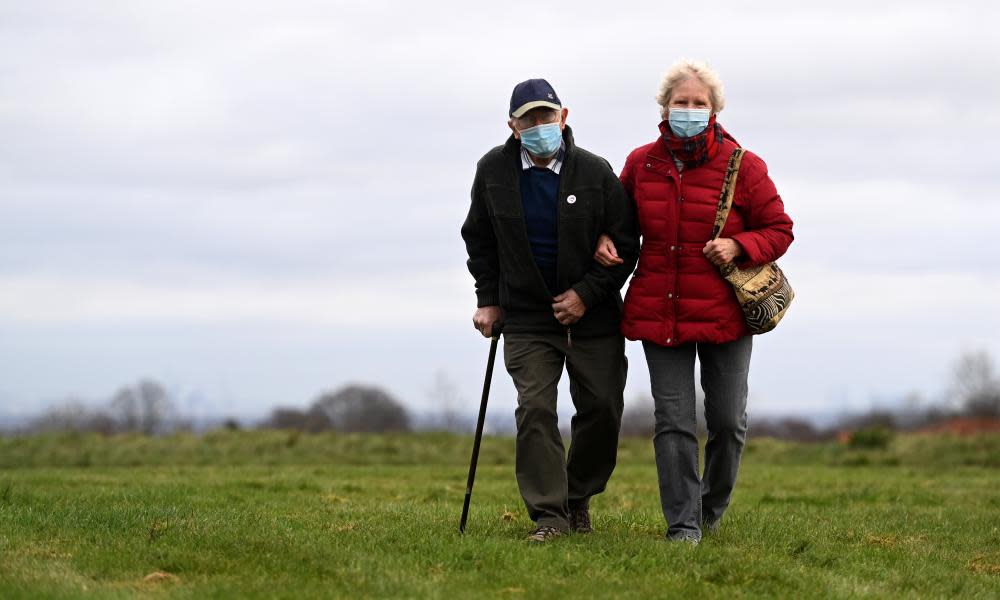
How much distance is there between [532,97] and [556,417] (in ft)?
6.86

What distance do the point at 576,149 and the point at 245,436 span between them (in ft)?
51.0

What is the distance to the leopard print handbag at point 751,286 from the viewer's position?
25.6 feet

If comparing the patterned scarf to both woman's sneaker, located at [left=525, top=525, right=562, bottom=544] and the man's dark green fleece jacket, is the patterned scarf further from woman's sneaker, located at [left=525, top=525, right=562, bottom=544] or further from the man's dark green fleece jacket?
woman's sneaker, located at [left=525, top=525, right=562, bottom=544]

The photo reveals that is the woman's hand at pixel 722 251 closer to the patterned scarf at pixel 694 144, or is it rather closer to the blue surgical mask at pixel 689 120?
the patterned scarf at pixel 694 144

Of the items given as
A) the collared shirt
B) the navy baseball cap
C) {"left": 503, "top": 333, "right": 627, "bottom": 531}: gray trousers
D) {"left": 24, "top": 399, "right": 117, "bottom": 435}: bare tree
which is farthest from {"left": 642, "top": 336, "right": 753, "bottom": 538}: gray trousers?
{"left": 24, "top": 399, "right": 117, "bottom": 435}: bare tree

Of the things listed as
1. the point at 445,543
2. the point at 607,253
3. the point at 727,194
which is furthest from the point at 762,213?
the point at 445,543

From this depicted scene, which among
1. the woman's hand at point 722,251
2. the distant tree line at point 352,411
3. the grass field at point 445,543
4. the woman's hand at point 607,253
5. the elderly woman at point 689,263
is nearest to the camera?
the grass field at point 445,543

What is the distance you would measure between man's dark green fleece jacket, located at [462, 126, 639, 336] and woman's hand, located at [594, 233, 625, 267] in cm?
6

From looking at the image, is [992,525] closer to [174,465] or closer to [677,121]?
[677,121]

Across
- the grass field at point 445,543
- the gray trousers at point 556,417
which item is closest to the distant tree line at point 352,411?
the grass field at point 445,543

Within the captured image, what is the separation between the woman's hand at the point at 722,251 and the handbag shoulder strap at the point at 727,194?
0.11 meters

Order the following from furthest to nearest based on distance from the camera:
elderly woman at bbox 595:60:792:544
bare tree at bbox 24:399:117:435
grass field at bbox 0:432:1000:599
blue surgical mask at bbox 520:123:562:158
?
1. bare tree at bbox 24:399:117:435
2. blue surgical mask at bbox 520:123:562:158
3. elderly woman at bbox 595:60:792:544
4. grass field at bbox 0:432:1000:599

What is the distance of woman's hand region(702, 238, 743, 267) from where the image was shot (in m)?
7.71

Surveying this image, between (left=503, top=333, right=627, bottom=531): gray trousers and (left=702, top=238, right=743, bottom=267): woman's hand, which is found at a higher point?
(left=702, top=238, right=743, bottom=267): woman's hand
